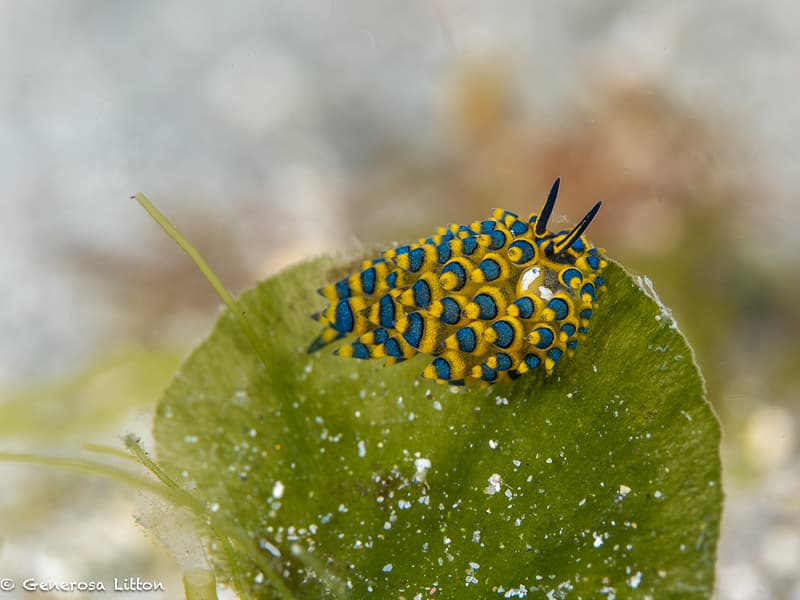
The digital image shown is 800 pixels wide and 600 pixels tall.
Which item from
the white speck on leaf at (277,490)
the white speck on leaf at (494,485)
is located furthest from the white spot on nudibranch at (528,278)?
the white speck on leaf at (277,490)

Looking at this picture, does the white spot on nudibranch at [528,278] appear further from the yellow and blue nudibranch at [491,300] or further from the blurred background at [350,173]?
the blurred background at [350,173]

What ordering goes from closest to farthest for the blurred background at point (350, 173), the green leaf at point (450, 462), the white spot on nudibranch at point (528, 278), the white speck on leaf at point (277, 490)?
the green leaf at point (450, 462), the white spot on nudibranch at point (528, 278), the white speck on leaf at point (277, 490), the blurred background at point (350, 173)

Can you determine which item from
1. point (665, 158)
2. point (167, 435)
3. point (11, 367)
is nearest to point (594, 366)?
point (167, 435)

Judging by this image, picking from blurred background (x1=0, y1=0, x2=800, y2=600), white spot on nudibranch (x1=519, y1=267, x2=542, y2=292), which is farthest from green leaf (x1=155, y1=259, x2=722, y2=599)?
blurred background (x1=0, y1=0, x2=800, y2=600)

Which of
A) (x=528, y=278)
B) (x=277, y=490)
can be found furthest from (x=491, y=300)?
(x=277, y=490)

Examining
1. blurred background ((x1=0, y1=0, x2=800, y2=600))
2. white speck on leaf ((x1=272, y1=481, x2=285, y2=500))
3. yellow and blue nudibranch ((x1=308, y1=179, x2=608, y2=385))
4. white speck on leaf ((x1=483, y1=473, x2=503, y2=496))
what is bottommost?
white speck on leaf ((x1=483, y1=473, x2=503, y2=496))

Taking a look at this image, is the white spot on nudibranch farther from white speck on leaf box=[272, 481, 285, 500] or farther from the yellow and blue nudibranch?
white speck on leaf box=[272, 481, 285, 500]

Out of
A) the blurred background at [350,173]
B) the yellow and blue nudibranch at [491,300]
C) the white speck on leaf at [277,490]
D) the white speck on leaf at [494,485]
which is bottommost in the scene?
the white speck on leaf at [494,485]
